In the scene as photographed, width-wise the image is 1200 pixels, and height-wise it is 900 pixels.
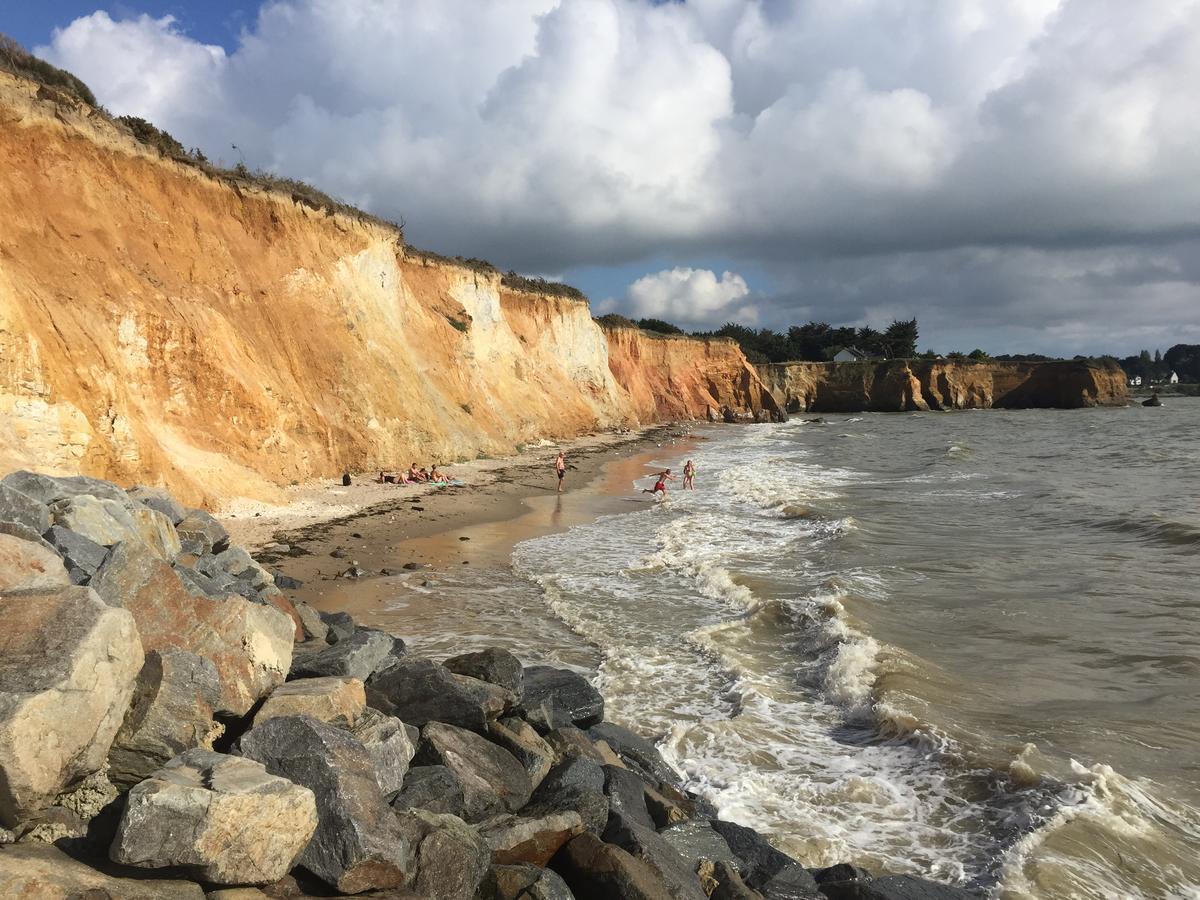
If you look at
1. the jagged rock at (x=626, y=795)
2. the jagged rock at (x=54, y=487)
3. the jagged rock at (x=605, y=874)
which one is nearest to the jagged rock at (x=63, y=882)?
the jagged rock at (x=605, y=874)

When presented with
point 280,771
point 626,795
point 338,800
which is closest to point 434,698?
point 626,795

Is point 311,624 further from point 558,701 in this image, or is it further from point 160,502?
point 160,502

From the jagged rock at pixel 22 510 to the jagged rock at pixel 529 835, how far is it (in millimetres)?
4083

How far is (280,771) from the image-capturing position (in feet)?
12.9

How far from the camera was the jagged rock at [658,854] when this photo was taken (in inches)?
170

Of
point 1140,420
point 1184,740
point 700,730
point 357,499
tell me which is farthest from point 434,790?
point 1140,420

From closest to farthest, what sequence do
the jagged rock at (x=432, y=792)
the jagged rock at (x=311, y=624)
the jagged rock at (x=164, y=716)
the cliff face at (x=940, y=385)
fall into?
the jagged rock at (x=164, y=716), the jagged rock at (x=432, y=792), the jagged rock at (x=311, y=624), the cliff face at (x=940, y=385)

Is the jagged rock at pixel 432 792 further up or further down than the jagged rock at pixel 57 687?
further down

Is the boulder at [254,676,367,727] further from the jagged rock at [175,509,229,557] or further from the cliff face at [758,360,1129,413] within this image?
the cliff face at [758,360,1129,413]

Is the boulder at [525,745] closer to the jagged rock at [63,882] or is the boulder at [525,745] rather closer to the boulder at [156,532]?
the jagged rock at [63,882]

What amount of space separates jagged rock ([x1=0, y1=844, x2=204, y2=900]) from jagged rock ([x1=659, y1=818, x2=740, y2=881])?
286cm

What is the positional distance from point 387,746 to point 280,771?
0.82 meters

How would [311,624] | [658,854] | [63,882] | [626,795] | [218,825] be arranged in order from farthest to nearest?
[311,624] → [626,795] → [658,854] → [218,825] → [63,882]

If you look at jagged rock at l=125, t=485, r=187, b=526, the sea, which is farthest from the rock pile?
jagged rock at l=125, t=485, r=187, b=526
